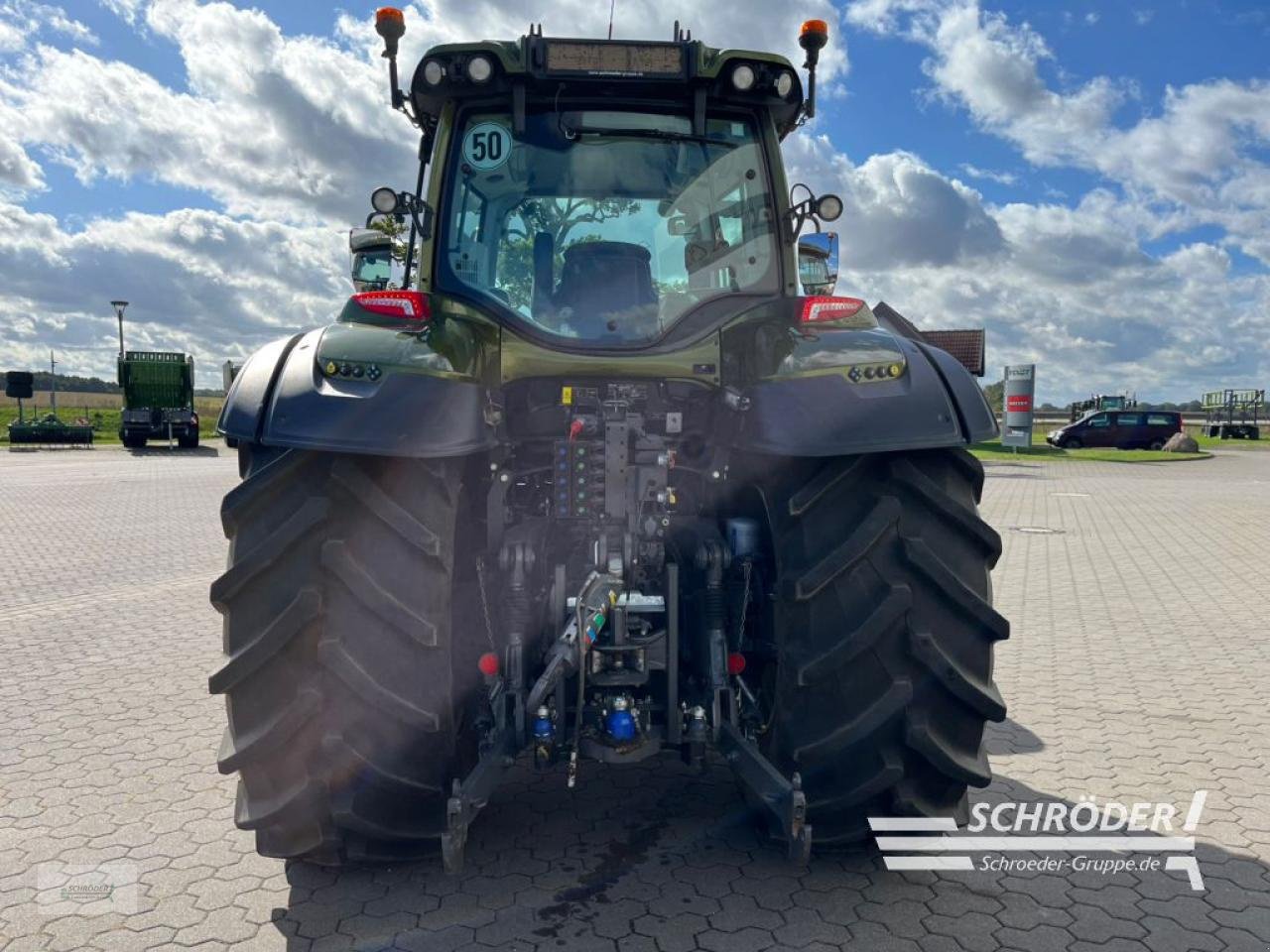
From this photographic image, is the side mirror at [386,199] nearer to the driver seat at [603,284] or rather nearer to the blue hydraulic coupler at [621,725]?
the driver seat at [603,284]

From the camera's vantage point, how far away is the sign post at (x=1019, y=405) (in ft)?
114

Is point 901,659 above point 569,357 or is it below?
below

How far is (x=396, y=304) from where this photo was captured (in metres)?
3.28

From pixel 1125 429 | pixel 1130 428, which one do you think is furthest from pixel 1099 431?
pixel 1130 428

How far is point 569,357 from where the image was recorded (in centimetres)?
350

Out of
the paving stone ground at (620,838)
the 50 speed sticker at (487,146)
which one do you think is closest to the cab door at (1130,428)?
the paving stone ground at (620,838)

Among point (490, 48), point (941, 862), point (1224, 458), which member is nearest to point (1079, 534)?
point (941, 862)

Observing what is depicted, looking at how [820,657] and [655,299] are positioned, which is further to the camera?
[655,299]

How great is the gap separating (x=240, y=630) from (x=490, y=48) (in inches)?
89.9

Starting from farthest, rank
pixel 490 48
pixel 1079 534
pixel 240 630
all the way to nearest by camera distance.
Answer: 1. pixel 1079 534
2. pixel 490 48
3. pixel 240 630

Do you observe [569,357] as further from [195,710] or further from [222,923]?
[195,710]

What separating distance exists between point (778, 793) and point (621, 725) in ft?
1.85

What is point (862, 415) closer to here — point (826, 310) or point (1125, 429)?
point (826, 310)

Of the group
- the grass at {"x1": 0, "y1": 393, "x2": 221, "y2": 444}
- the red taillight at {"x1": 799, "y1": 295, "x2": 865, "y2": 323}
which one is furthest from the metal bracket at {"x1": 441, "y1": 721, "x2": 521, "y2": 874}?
the grass at {"x1": 0, "y1": 393, "x2": 221, "y2": 444}
